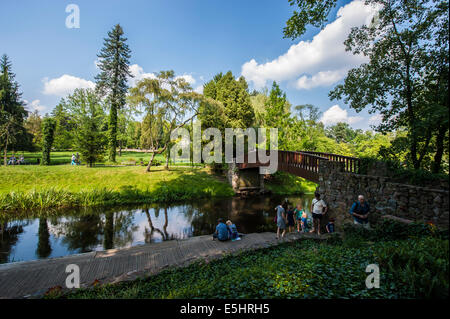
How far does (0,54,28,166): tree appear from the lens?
78.4ft

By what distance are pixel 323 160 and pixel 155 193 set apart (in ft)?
47.0

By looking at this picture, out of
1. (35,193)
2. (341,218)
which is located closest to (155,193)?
(35,193)

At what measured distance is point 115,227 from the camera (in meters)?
11.9

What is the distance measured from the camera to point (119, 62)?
3102 cm

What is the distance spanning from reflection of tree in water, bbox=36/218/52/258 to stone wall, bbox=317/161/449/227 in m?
13.8

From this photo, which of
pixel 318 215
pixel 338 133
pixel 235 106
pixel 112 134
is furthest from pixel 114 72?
pixel 338 133

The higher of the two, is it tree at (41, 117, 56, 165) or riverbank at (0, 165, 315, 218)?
tree at (41, 117, 56, 165)

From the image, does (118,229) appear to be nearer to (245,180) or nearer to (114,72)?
(245,180)

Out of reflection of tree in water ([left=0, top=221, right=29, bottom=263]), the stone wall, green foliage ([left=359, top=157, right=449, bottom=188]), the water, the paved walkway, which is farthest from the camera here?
the water

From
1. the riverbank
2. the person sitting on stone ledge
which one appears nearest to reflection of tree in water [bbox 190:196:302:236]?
the riverbank

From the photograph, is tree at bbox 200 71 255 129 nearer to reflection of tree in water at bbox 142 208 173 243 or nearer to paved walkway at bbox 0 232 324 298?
reflection of tree in water at bbox 142 208 173 243

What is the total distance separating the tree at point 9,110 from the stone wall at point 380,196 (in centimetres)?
→ 3325

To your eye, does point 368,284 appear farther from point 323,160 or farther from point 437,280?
point 323,160

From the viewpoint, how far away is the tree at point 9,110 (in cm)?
2389
